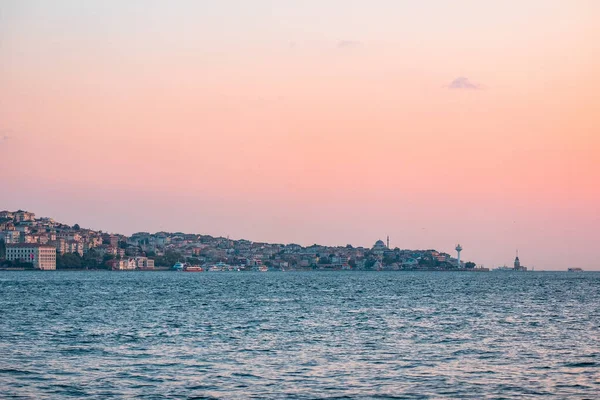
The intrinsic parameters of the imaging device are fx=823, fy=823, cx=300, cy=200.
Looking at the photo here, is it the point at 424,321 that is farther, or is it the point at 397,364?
the point at 424,321

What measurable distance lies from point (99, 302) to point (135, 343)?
35324 millimetres

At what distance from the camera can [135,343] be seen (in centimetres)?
3628

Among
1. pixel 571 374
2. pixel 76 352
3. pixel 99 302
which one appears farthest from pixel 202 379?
pixel 99 302

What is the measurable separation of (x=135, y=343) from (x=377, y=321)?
57.8 feet

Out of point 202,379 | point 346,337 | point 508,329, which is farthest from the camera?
point 508,329

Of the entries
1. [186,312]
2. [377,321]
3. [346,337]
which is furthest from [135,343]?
[186,312]

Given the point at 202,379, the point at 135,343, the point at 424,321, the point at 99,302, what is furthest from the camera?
the point at 99,302

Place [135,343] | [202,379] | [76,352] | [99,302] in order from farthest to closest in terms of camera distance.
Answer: [99,302], [135,343], [76,352], [202,379]

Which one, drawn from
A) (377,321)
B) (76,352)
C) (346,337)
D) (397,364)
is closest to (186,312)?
(377,321)

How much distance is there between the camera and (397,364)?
30078 mm

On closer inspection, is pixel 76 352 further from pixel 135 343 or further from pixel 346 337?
pixel 346 337

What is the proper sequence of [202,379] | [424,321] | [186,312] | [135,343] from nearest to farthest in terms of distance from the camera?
[202,379], [135,343], [424,321], [186,312]

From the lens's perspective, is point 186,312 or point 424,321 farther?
point 186,312

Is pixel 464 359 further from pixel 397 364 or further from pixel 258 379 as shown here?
pixel 258 379
